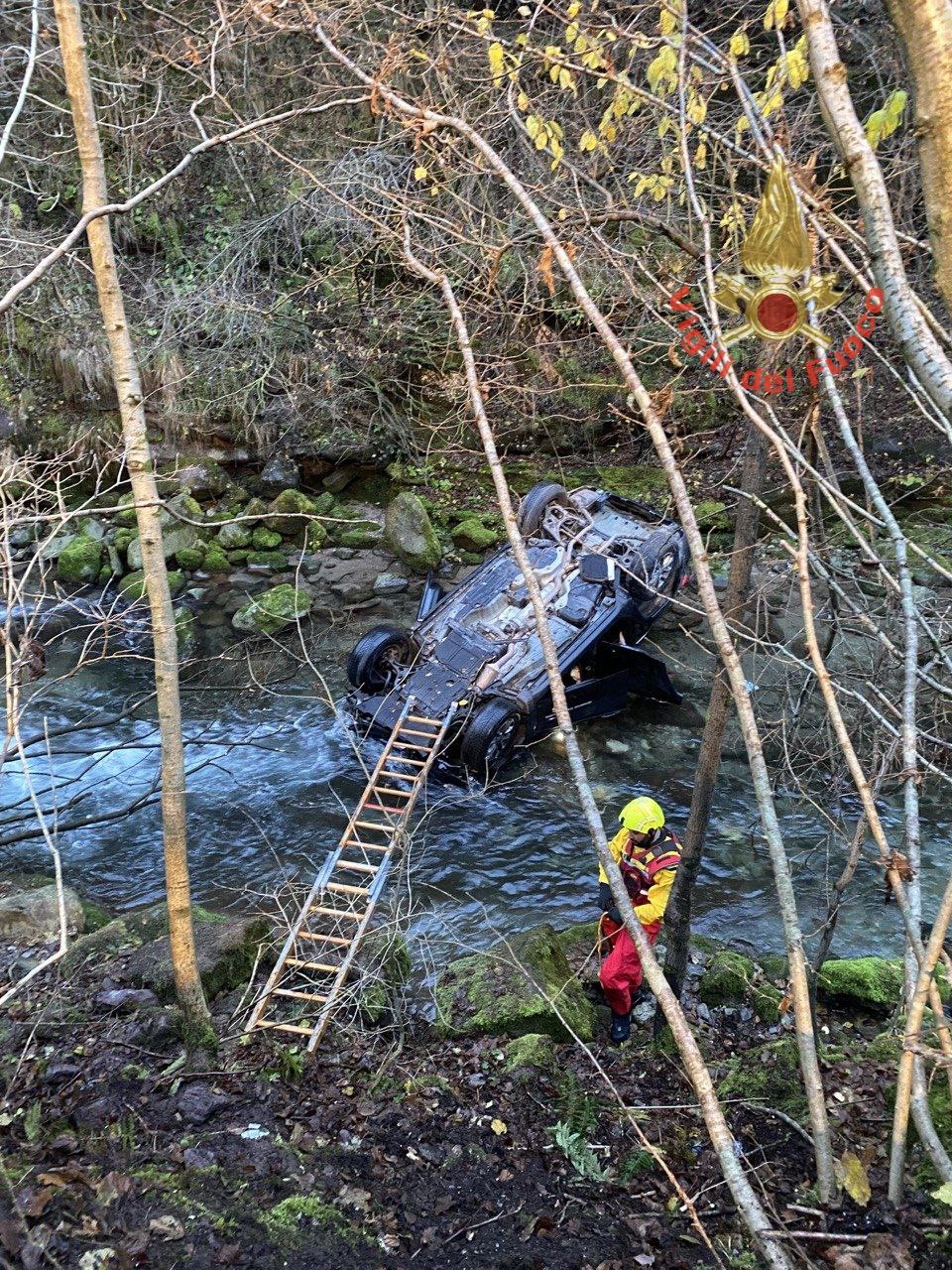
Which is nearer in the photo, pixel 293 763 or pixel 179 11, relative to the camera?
pixel 293 763

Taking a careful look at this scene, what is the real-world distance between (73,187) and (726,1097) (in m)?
15.6

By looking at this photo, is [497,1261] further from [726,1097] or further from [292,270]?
[292,270]

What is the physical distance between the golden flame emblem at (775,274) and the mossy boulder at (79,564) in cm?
1088

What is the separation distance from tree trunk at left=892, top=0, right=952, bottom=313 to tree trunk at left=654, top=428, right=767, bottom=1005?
6.52 ft

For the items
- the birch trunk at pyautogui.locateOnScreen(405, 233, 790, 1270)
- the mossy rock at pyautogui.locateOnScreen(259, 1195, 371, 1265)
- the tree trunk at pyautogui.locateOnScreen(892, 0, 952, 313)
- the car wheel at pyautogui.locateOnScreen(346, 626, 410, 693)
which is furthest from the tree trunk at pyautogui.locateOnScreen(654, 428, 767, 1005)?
the car wheel at pyautogui.locateOnScreen(346, 626, 410, 693)

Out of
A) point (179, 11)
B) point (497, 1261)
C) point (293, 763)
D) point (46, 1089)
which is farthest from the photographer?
point (179, 11)

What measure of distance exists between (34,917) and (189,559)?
7091 millimetres

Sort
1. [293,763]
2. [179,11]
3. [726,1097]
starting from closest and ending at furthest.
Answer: [726,1097], [293,763], [179,11]

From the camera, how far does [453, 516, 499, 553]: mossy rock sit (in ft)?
41.0

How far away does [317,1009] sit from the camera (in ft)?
15.9

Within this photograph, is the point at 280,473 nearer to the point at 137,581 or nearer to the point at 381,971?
the point at 137,581

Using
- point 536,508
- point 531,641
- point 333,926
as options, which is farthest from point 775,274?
point 536,508

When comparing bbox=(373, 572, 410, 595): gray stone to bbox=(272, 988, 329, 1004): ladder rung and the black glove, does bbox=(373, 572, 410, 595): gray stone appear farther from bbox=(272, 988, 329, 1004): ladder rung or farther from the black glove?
bbox=(272, 988, 329, 1004): ladder rung

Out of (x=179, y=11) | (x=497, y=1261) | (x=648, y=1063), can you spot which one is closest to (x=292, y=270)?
(x=179, y=11)
